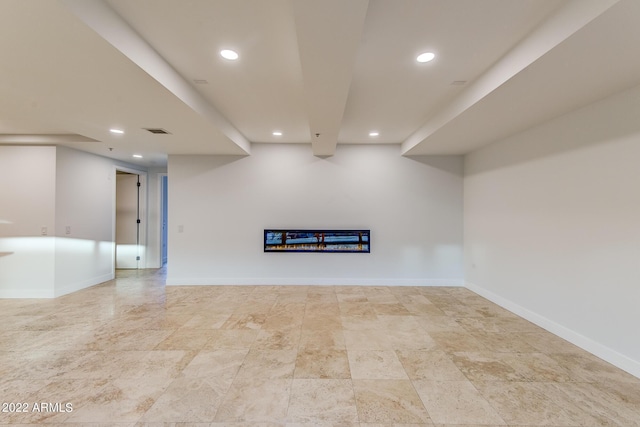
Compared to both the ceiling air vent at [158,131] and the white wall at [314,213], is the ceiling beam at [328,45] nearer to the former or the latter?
the ceiling air vent at [158,131]

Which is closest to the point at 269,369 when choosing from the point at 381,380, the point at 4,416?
the point at 381,380

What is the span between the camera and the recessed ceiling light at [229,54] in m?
2.17

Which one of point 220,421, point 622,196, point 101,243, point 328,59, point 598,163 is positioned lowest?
point 220,421

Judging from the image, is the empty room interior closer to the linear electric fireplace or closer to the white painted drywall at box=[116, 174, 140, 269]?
the linear electric fireplace

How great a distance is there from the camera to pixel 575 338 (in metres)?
2.83

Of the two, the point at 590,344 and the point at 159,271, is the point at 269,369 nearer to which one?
the point at 590,344

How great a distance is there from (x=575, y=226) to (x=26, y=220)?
7731 millimetres

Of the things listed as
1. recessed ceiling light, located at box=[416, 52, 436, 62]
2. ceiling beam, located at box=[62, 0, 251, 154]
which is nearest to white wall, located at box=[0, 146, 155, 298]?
ceiling beam, located at box=[62, 0, 251, 154]

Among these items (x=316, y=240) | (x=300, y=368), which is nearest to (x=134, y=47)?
(x=300, y=368)

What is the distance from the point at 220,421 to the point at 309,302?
93.8 inches

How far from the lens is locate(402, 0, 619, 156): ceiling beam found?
5.07 ft

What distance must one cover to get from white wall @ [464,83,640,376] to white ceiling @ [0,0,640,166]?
342mm

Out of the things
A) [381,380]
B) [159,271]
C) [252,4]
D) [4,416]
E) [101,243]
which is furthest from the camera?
[159,271]

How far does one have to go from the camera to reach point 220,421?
1782 mm
